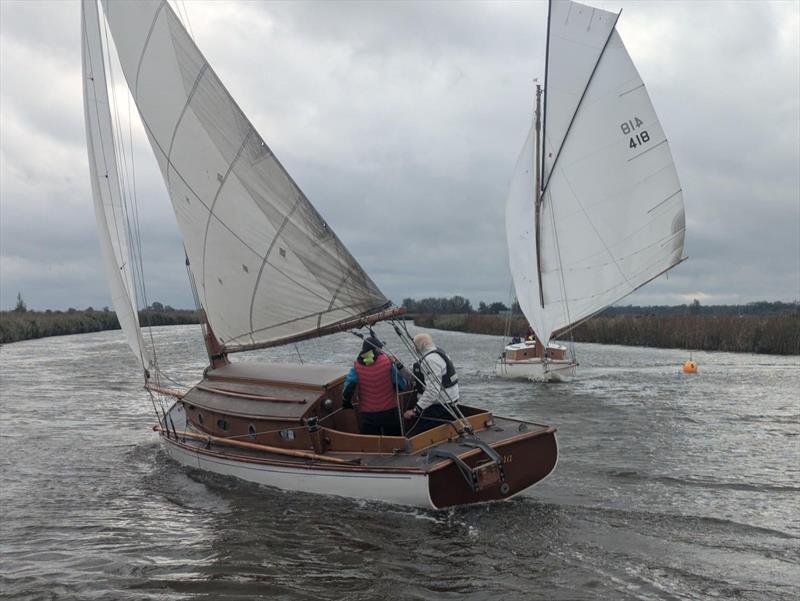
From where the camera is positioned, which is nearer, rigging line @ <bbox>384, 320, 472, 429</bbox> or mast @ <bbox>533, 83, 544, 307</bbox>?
rigging line @ <bbox>384, 320, 472, 429</bbox>

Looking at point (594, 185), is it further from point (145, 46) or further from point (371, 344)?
point (145, 46)

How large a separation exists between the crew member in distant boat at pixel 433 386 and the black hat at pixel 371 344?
598 millimetres

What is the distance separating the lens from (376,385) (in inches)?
393

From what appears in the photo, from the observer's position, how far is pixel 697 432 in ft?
52.0

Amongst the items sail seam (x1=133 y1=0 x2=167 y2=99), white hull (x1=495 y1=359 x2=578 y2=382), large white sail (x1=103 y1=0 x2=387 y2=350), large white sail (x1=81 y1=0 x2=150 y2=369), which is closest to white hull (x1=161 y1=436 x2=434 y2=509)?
large white sail (x1=103 y1=0 x2=387 y2=350)

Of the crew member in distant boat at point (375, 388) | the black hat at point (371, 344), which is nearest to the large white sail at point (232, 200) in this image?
the black hat at point (371, 344)

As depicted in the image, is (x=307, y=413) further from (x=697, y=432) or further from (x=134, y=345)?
(x=697, y=432)

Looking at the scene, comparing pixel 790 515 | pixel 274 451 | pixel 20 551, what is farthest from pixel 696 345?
pixel 20 551

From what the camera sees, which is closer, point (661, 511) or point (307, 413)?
point (661, 511)

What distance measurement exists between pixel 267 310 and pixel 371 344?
2.28 metres

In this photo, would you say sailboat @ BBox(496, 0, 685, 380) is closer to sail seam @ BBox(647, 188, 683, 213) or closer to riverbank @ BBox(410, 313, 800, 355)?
sail seam @ BBox(647, 188, 683, 213)

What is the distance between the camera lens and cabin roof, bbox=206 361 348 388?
11.0 meters

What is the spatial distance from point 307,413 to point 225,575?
3012mm

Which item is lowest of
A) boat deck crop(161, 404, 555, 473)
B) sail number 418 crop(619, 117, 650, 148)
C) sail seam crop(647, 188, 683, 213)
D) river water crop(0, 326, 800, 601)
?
river water crop(0, 326, 800, 601)
